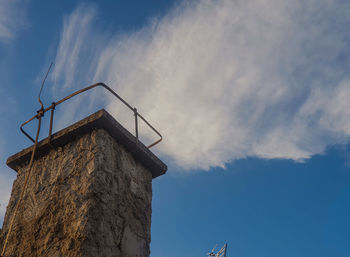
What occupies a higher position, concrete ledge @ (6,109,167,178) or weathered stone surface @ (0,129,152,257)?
concrete ledge @ (6,109,167,178)

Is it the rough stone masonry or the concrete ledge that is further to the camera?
the concrete ledge

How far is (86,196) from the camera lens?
2.20 m

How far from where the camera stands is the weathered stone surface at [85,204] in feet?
7.02

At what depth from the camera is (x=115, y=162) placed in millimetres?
2504

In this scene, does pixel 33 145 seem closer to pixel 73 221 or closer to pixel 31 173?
pixel 31 173

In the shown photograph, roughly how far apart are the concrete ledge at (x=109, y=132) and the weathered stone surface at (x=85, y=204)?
0.04 meters

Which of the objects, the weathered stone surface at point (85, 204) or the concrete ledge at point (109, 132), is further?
the concrete ledge at point (109, 132)

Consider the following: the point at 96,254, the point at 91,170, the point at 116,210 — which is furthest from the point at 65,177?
the point at 96,254

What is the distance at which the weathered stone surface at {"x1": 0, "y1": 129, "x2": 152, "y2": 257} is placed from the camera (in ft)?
7.02

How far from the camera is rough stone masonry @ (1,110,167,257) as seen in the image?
215 cm

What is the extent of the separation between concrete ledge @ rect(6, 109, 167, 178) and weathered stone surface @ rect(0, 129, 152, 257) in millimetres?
44

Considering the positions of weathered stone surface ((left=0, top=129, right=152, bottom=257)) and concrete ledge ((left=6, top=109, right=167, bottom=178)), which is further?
concrete ledge ((left=6, top=109, right=167, bottom=178))

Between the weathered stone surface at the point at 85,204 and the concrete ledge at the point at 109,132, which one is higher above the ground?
the concrete ledge at the point at 109,132

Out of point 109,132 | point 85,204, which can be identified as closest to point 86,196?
point 85,204
